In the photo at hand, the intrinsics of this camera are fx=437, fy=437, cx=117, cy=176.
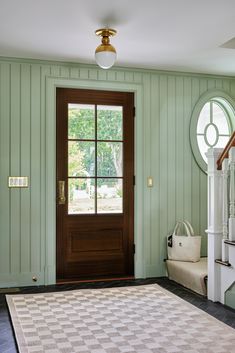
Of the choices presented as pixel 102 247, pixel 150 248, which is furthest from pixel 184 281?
pixel 102 247

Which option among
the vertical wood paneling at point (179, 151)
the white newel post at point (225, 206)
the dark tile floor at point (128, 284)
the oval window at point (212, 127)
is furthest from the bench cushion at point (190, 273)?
the oval window at point (212, 127)

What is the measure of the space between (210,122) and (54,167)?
2.15 m

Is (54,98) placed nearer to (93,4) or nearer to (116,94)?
(116,94)

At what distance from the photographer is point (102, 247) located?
5.11 m

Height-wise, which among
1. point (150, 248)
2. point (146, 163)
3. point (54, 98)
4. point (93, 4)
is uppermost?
point (93, 4)

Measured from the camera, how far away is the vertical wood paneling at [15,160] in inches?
186

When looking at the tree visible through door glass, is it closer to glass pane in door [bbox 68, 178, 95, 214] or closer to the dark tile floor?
glass pane in door [bbox 68, 178, 95, 214]

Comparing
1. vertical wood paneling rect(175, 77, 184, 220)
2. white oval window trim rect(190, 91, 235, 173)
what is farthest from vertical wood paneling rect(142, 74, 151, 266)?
white oval window trim rect(190, 91, 235, 173)

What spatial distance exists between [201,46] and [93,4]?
1492 millimetres

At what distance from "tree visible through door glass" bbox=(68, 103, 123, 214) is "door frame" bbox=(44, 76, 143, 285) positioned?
20 cm

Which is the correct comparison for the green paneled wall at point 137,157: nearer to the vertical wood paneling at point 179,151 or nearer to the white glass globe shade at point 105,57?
the vertical wood paneling at point 179,151

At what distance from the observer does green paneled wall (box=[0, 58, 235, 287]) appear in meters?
4.73

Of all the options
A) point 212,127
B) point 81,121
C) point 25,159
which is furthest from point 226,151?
point 25,159

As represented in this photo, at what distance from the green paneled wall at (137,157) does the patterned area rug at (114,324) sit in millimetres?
674
